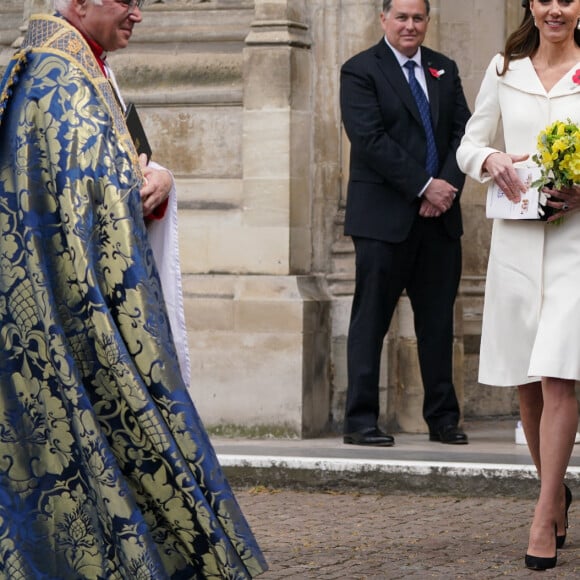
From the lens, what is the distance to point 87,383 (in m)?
4.87

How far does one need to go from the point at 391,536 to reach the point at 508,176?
4.87 feet

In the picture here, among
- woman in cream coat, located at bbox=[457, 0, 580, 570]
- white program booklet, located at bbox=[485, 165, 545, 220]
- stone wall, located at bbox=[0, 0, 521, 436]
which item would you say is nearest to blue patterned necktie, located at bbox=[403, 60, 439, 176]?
stone wall, located at bbox=[0, 0, 521, 436]

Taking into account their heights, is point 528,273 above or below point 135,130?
below

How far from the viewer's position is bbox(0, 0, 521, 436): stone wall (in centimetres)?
954

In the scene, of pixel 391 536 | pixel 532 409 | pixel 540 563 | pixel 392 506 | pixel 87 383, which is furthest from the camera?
pixel 392 506

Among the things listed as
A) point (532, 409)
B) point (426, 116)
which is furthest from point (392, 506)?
point (426, 116)

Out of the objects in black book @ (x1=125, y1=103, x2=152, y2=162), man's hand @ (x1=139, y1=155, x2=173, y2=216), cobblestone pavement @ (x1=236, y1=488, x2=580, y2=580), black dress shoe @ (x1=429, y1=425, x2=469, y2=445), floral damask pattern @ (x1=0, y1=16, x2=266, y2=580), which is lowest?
black dress shoe @ (x1=429, y1=425, x2=469, y2=445)

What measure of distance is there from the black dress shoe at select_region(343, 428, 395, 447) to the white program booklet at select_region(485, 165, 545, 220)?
262 centimetres

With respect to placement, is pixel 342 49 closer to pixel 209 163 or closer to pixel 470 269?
pixel 209 163

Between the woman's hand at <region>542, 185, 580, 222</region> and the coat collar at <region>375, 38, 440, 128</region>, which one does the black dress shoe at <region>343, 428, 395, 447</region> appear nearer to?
the coat collar at <region>375, 38, 440, 128</region>

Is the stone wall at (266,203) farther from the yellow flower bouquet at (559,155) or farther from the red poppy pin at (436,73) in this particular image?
the yellow flower bouquet at (559,155)

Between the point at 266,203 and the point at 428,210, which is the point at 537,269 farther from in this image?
the point at 266,203

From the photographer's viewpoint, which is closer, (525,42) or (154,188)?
(154,188)

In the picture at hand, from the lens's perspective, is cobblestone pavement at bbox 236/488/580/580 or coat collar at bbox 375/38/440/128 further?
coat collar at bbox 375/38/440/128
